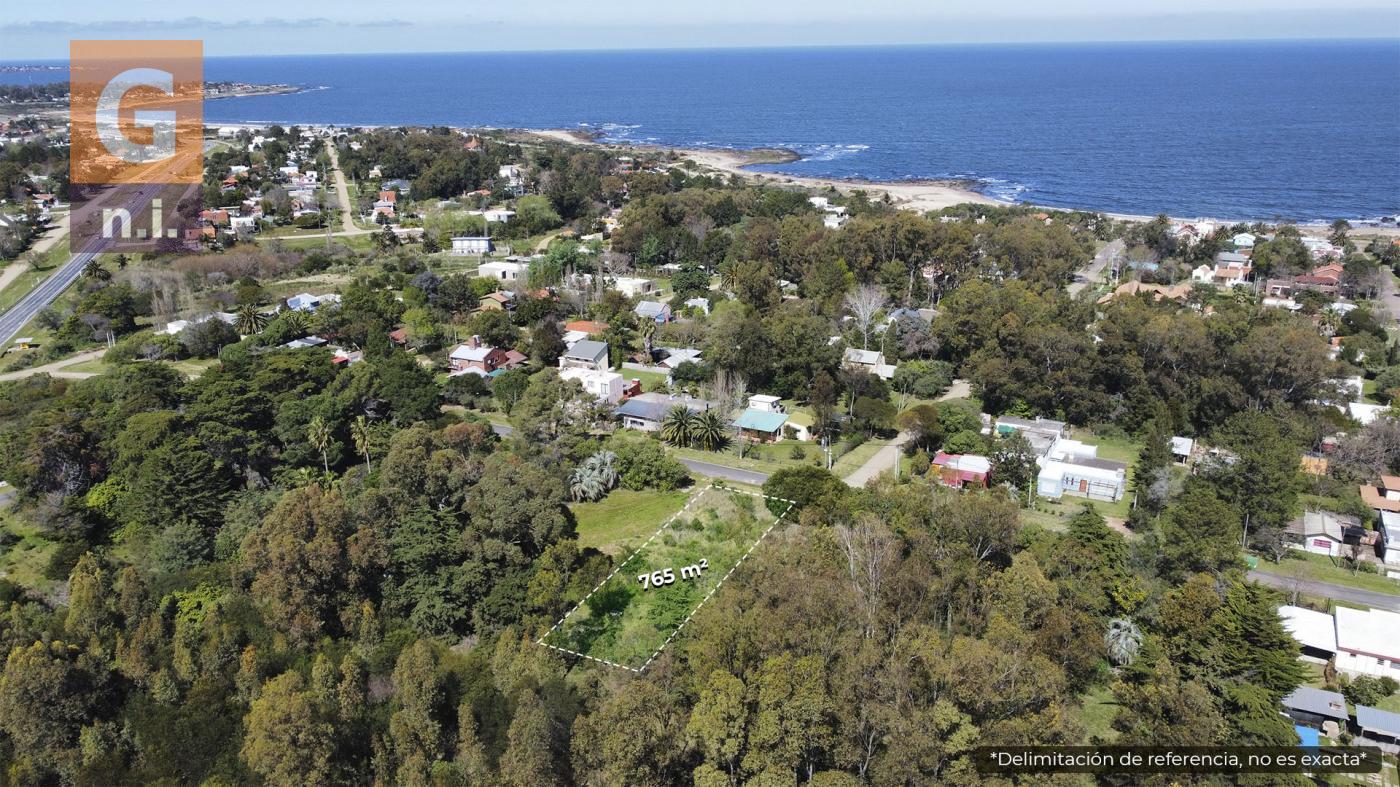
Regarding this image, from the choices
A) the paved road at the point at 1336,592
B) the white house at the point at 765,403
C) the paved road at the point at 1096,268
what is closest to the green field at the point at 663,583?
the white house at the point at 765,403

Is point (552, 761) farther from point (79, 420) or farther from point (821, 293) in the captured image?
point (821, 293)

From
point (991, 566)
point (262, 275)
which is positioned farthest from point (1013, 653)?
point (262, 275)

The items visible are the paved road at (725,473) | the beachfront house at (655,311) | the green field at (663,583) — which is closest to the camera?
the green field at (663,583)

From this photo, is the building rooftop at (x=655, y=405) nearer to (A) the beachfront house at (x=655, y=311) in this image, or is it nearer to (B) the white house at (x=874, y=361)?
(B) the white house at (x=874, y=361)

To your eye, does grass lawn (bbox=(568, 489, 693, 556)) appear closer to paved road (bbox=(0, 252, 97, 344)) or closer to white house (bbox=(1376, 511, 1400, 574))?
white house (bbox=(1376, 511, 1400, 574))

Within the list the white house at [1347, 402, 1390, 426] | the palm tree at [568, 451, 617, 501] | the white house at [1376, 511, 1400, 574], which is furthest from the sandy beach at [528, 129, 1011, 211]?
the palm tree at [568, 451, 617, 501]

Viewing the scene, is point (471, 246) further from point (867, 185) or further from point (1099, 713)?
point (1099, 713)
